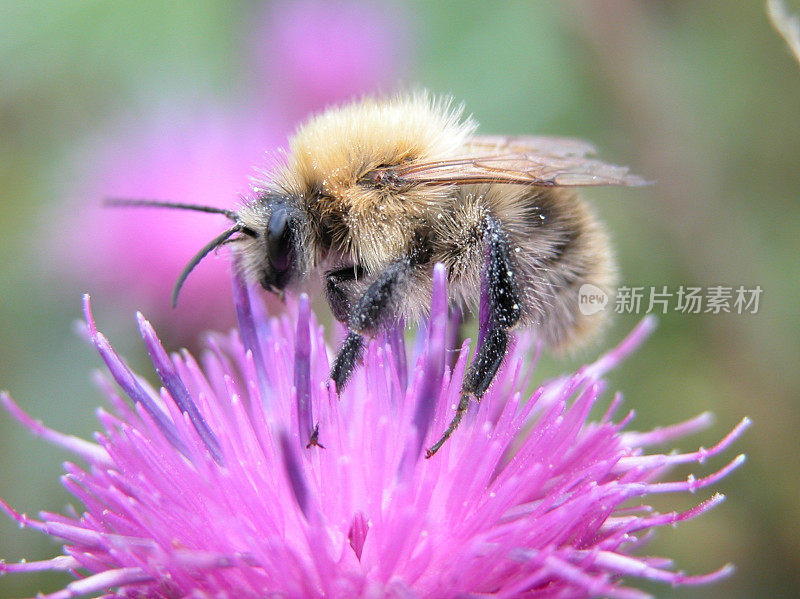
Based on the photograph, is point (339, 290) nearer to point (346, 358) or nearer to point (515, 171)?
point (346, 358)

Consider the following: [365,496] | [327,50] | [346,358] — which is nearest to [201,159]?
[327,50]

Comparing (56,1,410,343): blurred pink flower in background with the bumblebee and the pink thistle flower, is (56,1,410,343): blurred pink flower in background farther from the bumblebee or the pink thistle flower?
the pink thistle flower

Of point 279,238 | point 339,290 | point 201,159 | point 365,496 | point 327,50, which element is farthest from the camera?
point 327,50

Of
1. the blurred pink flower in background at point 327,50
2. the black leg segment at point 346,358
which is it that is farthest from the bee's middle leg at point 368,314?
the blurred pink flower in background at point 327,50

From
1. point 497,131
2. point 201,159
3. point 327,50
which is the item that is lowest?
point 201,159

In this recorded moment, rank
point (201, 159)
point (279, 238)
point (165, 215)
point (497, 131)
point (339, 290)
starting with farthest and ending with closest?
point (497, 131)
point (201, 159)
point (165, 215)
point (339, 290)
point (279, 238)

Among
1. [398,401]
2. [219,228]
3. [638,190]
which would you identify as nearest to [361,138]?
[398,401]

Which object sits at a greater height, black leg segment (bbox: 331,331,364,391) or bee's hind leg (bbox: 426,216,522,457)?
bee's hind leg (bbox: 426,216,522,457)

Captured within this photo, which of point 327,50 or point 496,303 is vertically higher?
point 327,50

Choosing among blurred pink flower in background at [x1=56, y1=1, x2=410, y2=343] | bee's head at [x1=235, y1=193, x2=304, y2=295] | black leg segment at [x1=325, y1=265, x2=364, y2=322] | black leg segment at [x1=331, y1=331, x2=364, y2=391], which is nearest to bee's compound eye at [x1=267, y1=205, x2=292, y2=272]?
bee's head at [x1=235, y1=193, x2=304, y2=295]
